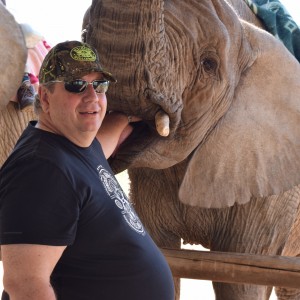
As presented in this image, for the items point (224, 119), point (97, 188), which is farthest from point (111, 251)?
point (224, 119)

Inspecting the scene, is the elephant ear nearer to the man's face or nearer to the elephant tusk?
the elephant tusk

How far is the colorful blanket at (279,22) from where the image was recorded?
10.9 feet

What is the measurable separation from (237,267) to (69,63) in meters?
1.06

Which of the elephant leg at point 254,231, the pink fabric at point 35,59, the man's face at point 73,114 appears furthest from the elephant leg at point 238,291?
the man's face at point 73,114

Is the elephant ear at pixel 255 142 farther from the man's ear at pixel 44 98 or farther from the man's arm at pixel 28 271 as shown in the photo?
the man's arm at pixel 28 271

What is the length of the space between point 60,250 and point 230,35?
3.93ft

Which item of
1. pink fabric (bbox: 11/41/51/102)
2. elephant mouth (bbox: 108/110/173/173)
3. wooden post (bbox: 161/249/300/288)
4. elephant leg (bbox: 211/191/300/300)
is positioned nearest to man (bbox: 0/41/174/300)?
elephant mouth (bbox: 108/110/173/173)

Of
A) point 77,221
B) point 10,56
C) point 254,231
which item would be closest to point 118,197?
point 77,221

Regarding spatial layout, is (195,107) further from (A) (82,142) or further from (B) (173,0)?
(A) (82,142)

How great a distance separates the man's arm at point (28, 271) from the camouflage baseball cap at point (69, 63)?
1.33ft

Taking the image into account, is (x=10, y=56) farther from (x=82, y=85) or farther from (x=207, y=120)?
(x=82, y=85)

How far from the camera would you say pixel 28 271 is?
6.01ft

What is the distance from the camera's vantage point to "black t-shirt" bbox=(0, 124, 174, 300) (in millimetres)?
1863

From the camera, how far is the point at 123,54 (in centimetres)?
242
